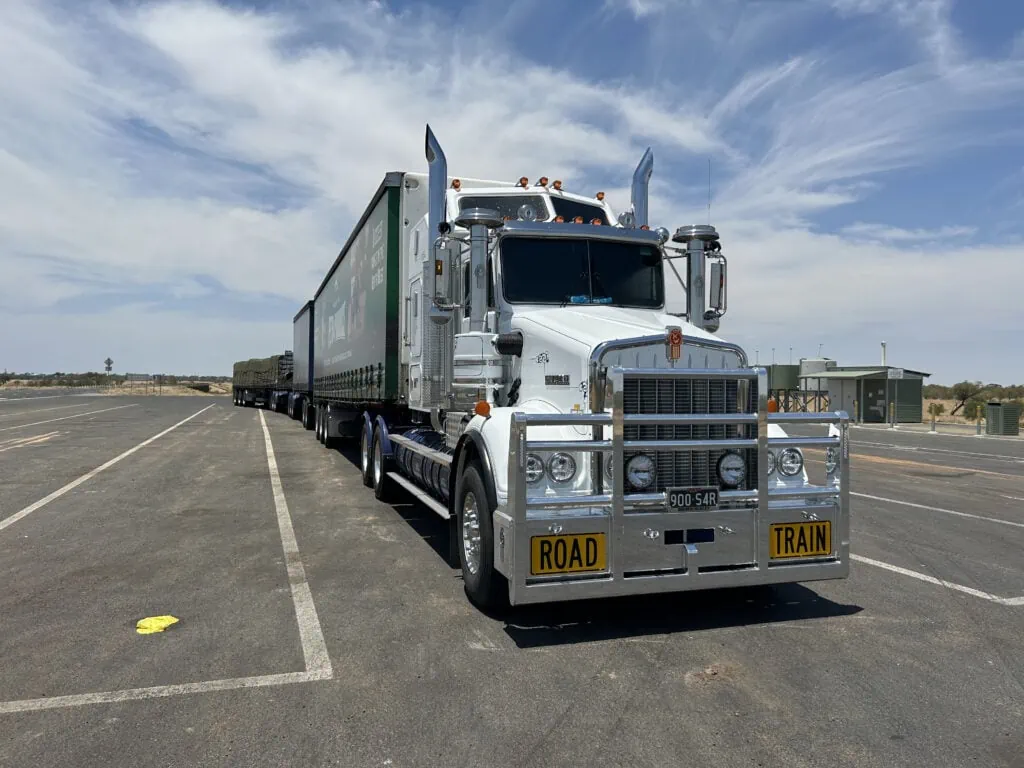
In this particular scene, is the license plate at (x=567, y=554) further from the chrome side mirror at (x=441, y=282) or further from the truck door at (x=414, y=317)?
the truck door at (x=414, y=317)

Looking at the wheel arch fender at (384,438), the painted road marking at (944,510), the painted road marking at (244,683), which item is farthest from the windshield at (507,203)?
the painted road marking at (944,510)

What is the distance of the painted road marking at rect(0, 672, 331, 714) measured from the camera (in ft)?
11.9

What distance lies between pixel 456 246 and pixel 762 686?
452 centimetres

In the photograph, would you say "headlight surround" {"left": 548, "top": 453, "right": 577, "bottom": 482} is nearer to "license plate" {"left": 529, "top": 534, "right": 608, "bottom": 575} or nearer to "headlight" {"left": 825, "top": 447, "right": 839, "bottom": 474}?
"license plate" {"left": 529, "top": 534, "right": 608, "bottom": 575}

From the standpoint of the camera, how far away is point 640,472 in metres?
4.75

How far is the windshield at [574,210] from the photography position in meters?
7.97

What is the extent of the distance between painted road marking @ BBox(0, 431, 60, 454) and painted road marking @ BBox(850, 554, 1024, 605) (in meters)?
16.4

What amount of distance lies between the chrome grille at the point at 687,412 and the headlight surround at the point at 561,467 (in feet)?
1.27

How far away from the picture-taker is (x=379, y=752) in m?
3.20

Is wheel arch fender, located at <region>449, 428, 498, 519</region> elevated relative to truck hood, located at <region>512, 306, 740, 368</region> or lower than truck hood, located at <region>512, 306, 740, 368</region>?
lower

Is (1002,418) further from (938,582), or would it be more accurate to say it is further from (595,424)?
(595,424)

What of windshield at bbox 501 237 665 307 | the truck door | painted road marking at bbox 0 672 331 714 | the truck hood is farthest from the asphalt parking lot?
windshield at bbox 501 237 665 307

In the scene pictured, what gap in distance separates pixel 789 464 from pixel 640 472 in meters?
1.20

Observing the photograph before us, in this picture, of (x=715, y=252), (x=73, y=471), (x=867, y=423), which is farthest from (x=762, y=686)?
(x=867, y=423)
